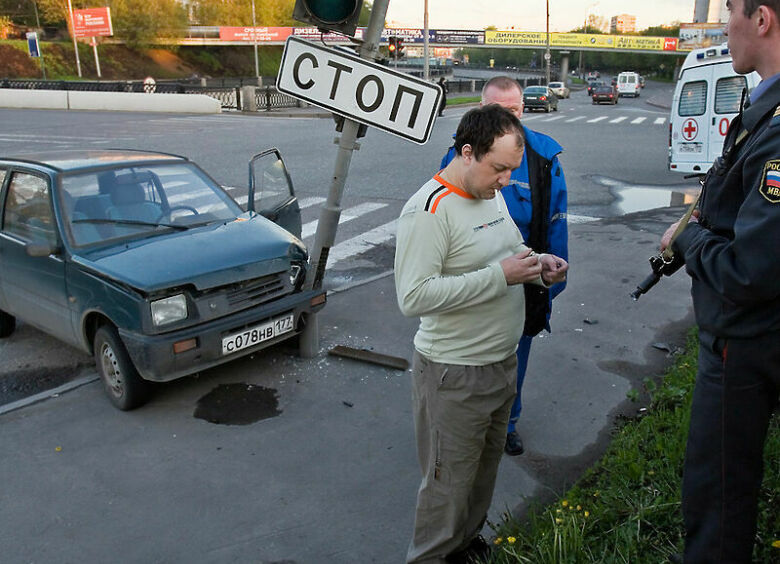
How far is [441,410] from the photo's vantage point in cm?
259

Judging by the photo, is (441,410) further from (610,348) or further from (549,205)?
(610,348)

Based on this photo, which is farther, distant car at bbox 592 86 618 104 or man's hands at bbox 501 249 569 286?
distant car at bbox 592 86 618 104

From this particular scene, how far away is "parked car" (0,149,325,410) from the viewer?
14.4 feet

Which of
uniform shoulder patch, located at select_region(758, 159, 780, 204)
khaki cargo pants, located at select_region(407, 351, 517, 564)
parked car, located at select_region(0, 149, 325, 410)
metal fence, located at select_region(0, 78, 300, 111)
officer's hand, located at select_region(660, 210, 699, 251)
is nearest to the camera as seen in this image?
uniform shoulder patch, located at select_region(758, 159, 780, 204)

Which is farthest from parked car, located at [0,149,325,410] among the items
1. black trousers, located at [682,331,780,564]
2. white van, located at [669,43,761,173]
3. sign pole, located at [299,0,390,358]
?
white van, located at [669,43,761,173]

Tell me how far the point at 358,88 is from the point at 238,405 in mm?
2293

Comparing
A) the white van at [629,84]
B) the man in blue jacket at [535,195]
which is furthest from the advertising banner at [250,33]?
the man in blue jacket at [535,195]

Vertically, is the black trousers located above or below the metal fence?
below

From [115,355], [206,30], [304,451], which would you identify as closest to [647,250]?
[304,451]

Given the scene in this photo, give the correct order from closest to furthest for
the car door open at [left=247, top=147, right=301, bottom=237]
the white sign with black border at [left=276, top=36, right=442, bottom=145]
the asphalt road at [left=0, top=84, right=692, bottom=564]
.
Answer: the asphalt road at [left=0, top=84, right=692, bottom=564]
the white sign with black border at [left=276, top=36, right=442, bottom=145]
the car door open at [left=247, top=147, right=301, bottom=237]

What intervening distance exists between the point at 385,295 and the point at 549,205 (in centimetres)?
351

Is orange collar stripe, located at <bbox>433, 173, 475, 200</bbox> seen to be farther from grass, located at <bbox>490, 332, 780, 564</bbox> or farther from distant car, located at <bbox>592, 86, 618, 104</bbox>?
distant car, located at <bbox>592, 86, 618, 104</bbox>

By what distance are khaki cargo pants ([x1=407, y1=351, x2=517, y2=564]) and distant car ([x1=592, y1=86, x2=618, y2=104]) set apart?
2012 inches

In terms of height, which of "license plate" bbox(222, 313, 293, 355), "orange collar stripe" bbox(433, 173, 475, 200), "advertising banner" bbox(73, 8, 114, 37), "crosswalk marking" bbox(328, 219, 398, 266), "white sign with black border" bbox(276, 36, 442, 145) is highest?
"advertising banner" bbox(73, 8, 114, 37)
